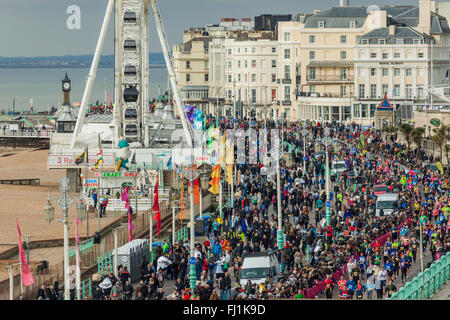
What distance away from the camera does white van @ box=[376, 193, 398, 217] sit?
46.3 meters

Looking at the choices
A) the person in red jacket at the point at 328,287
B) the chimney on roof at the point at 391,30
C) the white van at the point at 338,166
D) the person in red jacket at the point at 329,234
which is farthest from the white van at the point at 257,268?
the chimney on roof at the point at 391,30

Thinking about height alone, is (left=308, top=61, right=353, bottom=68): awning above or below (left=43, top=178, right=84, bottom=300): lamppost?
above

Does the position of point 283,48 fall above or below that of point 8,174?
above

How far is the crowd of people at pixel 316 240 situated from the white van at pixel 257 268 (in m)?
0.35

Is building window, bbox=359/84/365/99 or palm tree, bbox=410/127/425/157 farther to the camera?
building window, bbox=359/84/365/99

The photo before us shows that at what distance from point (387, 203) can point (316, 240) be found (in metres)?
8.91

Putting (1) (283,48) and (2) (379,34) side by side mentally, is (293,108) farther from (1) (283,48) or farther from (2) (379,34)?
(2) (379,34)

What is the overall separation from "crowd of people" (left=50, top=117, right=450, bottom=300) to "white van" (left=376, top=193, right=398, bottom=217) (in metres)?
0.37

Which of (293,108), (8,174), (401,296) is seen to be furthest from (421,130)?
(293,108)

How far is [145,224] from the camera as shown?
44.3m

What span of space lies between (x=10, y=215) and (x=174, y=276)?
20138mm

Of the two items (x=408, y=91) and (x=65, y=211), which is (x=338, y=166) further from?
(x=408, y=91)

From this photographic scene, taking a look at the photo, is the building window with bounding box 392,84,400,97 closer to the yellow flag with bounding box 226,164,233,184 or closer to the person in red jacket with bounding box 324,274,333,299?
the yellow flag with bounding box 226,164,233,184

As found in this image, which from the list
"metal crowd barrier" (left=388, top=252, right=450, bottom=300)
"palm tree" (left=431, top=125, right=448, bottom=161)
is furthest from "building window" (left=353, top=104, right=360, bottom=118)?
"metal crowd barrier" (left=388, top=252, right=450, bottom=300)
